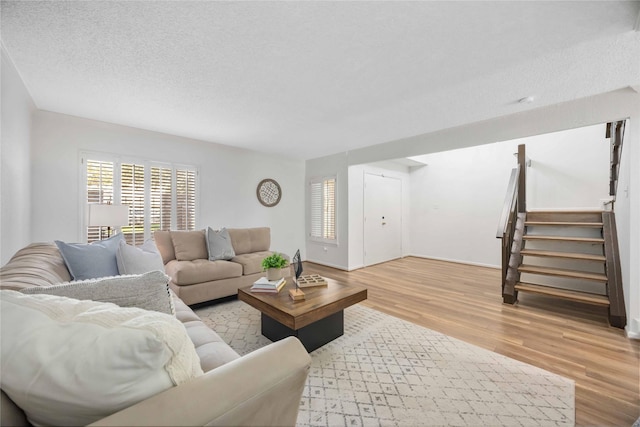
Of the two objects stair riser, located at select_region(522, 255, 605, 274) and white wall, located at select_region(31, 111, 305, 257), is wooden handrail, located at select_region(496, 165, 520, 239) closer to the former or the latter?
stair riser, located at select_region(522, 255, 605, 274)

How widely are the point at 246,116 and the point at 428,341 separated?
3.14 meters

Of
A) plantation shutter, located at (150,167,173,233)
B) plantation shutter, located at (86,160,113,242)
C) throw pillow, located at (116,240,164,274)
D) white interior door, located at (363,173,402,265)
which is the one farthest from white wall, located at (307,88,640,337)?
plantation shutter, located at (86,160,113,242)

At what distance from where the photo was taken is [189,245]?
11.0 ft

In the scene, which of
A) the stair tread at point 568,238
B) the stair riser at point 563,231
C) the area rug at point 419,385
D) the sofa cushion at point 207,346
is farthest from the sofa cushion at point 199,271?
the stair riser at point 563,231

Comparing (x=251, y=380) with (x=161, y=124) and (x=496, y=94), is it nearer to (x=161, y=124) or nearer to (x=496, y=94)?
(x=496, y=94)

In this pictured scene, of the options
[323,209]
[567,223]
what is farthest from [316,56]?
[567,223]

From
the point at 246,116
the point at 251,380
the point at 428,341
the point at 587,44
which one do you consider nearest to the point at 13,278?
the point at 251,380

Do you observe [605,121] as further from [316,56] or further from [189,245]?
[189,245]

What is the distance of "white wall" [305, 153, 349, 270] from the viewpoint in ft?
16.2

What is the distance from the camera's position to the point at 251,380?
0.73 metres

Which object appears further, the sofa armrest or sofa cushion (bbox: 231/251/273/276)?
sofa cushion (bbox: 231/251/273/276)

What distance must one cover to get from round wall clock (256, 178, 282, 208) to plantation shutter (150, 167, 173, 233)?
1548mm

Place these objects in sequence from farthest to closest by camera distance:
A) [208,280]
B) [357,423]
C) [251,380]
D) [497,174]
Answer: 1. [497,174]
2. [208,280]
3. [357,423]
4. [251,380]

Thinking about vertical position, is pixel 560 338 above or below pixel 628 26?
below
